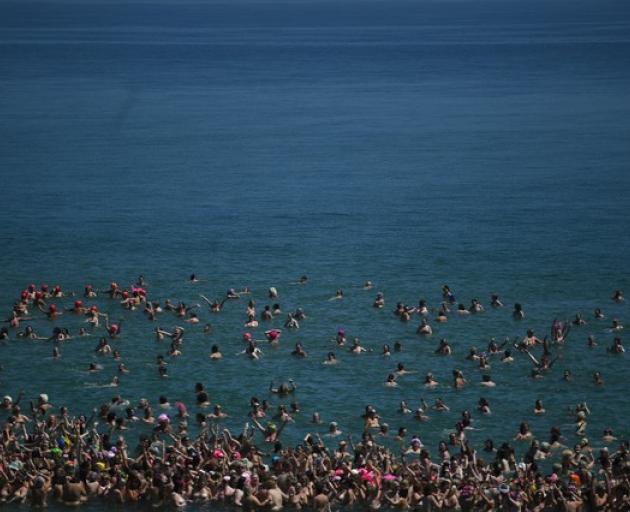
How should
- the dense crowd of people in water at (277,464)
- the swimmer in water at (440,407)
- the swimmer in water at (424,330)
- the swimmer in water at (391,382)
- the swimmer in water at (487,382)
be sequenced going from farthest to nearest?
1. the swimmer in water at (424,330)
2. the swimmer in water at (391,382)
3. the swimmer in water at (487,382)
4. the swimmer in water at (440,407)
5. the dense crowd of people in water at (277,464)

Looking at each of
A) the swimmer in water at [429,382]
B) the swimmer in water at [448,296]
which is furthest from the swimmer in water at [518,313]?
the swimmer in water at [429,382]

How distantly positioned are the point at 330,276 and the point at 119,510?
36467mm

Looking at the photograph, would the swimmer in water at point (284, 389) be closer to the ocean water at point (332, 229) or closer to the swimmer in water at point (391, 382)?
the ocean water at point (332, 229)

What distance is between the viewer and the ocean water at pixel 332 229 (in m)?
57.5

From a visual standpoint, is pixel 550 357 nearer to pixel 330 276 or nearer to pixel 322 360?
pixel 322 360

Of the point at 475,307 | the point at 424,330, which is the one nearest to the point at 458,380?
the point at 424,330

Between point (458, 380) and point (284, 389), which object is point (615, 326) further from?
point (284, 389)

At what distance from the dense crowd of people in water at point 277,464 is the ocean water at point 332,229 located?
162cm

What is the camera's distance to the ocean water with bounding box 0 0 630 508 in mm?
57500

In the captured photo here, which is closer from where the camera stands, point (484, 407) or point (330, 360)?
point (484, 407)

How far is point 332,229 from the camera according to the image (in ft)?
308

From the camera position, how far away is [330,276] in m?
77.1

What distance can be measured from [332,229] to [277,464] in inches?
1998

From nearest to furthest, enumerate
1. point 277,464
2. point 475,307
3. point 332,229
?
1. point 277,464
2. point 475,307
3. point 332,229
